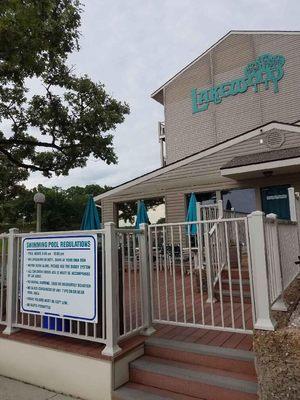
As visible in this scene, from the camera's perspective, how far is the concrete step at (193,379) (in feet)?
10.4

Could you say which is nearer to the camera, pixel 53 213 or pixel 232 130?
pixel 232 130

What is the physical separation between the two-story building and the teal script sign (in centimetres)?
5

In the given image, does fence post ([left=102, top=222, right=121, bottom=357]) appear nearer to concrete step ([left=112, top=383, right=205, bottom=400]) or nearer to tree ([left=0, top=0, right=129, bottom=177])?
concrete step ([left=112, top=383, right=205, bottom=400])

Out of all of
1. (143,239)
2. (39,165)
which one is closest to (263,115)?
(39,165)

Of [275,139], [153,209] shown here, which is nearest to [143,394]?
[275,139]

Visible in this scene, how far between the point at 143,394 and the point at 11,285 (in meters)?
2.36

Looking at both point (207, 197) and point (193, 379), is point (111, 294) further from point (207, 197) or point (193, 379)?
point (207, 197)

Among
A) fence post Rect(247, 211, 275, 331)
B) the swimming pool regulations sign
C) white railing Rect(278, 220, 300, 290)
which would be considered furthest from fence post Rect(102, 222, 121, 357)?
white railing Rect(278, 220, 300, 290)

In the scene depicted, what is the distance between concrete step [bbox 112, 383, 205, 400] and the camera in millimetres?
3354

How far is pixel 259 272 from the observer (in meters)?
3.16

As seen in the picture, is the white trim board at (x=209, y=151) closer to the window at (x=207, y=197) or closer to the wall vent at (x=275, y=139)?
the wall vent at (x=275, y=139)

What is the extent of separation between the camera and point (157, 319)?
169 inches

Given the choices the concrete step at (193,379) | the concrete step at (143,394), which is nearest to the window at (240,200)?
the concrete step at (193,379)

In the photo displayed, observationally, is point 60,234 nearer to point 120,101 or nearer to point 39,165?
point 120,101
